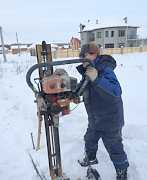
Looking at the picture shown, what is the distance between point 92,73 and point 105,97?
1.20 ft

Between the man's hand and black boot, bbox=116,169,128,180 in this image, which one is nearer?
the man's hand

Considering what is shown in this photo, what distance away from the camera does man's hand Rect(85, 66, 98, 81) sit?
2.61 meters

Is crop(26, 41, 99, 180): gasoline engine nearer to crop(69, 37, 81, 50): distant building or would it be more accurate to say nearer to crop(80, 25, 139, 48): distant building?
A: crop(80, 25, 139, 48): distant building

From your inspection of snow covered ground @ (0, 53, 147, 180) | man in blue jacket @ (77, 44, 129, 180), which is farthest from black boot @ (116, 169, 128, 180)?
snow covered ground @ (0, 53, 147, 180)

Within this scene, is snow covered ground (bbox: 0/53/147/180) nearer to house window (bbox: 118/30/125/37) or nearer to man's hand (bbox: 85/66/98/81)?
man's hand (bbox: 85/66/98/81)

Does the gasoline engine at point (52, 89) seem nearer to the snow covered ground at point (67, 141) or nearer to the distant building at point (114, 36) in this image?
the snow covered ground at point (67, 141)

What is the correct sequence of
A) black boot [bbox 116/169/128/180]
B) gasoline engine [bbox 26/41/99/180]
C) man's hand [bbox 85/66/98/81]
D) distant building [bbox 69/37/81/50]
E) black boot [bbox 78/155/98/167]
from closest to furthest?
gasoline engine [bbox 26/41/99/180]
man's hand [bbox 85/66/98/81]
black boot [bbox 116/169/128/180]
black boot [bbox 78/155/98/167]
distant building [bbox 69/37/81/50]

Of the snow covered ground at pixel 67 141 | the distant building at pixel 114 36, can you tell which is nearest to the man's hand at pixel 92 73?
→ the snow covered ground at pixel 67 141

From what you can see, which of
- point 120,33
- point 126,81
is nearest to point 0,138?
point 126,81

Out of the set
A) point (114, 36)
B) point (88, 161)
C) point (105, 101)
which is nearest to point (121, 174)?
point (88, 161)

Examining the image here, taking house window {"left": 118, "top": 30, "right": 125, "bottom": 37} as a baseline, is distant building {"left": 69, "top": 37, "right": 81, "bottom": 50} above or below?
below

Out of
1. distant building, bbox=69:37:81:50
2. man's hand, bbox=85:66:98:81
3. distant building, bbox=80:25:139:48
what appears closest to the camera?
man's hand, bbox=85:66:98:81

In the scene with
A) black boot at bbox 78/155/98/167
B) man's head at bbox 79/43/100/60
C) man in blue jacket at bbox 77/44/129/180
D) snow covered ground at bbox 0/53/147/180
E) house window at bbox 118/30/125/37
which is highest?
house window at bbox 118/30/125/37

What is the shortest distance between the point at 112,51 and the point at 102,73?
3457cm
